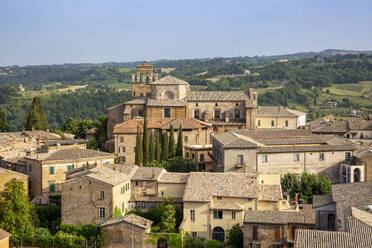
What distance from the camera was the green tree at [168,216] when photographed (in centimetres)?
3931

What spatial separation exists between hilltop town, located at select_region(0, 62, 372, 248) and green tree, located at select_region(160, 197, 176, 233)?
94 mm

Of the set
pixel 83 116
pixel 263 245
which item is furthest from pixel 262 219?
pixel 83 116

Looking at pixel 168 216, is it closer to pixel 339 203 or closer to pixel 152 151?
pixel 339 203

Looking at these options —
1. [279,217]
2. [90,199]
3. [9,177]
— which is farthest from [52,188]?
[279,217]

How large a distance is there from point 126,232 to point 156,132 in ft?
74.1

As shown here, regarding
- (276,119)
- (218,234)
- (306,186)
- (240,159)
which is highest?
(276,119)

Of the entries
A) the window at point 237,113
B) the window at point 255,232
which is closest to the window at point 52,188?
the window at point 255,232

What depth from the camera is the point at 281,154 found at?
4984cm

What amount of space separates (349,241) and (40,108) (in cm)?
5903

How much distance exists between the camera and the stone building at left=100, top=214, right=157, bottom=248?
3803 cm

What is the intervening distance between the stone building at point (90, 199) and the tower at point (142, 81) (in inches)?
1251

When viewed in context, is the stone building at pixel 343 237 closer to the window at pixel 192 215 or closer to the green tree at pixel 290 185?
the window at pixel 192 215

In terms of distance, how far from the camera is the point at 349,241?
98.6ft

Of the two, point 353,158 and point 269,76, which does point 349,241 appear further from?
point 269,76
